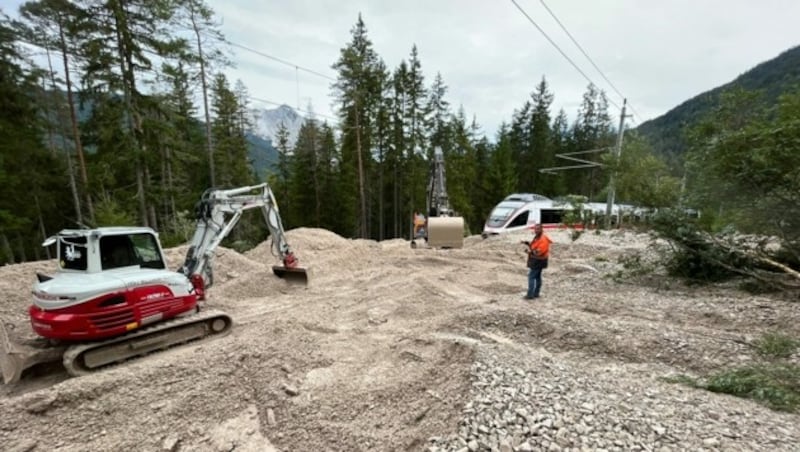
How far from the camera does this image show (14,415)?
3.84 meters

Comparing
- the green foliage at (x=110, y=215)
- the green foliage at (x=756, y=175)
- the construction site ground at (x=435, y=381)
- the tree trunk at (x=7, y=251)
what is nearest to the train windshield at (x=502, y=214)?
the construction site ground at (x=435, y=381)

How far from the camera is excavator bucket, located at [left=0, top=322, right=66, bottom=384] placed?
15.6ft

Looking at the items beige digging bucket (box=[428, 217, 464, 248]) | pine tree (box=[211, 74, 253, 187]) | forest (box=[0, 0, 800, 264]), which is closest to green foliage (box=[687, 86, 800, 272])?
forest (box=[0, 0, 800, 264])

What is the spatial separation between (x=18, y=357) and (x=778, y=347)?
377 inches

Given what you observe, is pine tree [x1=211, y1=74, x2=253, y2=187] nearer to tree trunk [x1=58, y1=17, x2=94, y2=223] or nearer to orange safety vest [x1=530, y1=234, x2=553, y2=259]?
tree trunk [x1=58, y1=17, x2=94, y2=223]

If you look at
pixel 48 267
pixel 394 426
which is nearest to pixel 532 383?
pixel 394 426

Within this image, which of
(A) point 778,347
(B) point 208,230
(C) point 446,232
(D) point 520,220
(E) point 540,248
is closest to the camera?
(A) point 778,347

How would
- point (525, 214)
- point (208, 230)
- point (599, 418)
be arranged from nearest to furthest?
point (599, 418)
point (208, 230)
point (525, 214)

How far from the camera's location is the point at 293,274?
9469 mm

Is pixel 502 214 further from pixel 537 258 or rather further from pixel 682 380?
pixel 682 380

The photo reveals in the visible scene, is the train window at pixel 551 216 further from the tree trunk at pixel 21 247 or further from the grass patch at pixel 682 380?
the tree trunk at pixel 21 247

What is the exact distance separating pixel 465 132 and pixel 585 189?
48.7 ft

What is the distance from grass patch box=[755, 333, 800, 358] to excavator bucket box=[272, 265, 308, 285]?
844cm

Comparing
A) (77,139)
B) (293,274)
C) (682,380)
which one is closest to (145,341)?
(293,274)
